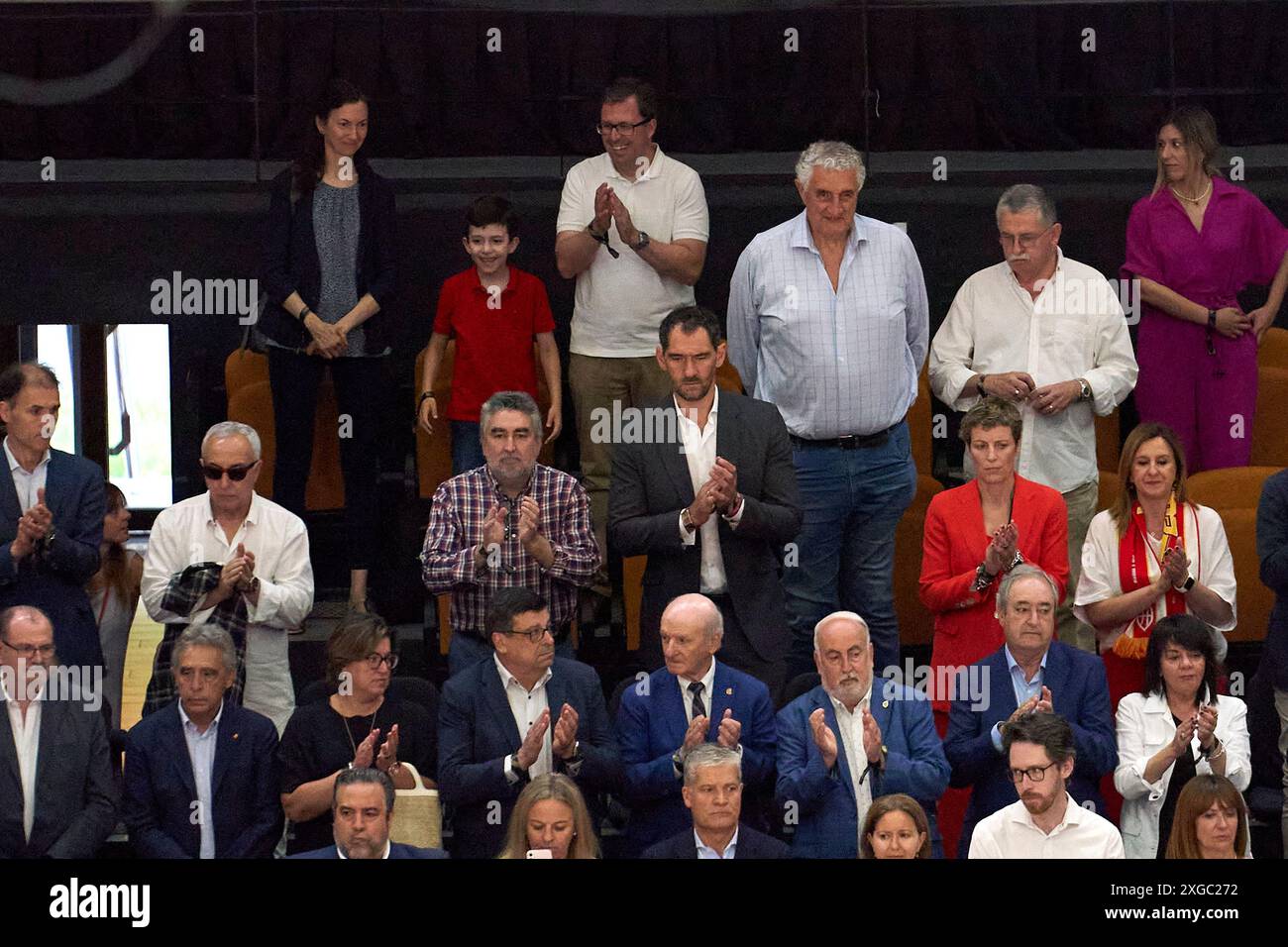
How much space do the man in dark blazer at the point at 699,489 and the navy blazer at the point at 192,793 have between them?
1107mm

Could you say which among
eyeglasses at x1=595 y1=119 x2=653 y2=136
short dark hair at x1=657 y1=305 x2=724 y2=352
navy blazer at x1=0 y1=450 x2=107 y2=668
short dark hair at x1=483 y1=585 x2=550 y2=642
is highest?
eyeglasses at x1=595 y1=119 x2=653 y2=136

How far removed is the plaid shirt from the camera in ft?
20.0

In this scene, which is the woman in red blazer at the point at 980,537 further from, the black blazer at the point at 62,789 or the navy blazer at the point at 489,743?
the black blazer at the point at 62,789

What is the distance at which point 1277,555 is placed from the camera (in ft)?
20.0

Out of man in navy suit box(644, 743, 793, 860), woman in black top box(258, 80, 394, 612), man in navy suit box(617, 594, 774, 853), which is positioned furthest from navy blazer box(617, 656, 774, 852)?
woman in black top box(258, 80, 394, 612)

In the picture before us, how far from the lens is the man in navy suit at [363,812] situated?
5.50 m

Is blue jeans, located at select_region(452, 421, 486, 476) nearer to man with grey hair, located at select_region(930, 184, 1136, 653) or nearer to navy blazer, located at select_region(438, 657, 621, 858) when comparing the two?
navy blazer, located at select_region(438, 657, 621, 858)

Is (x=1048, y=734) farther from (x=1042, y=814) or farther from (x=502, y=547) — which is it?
(x=502, y=547)
